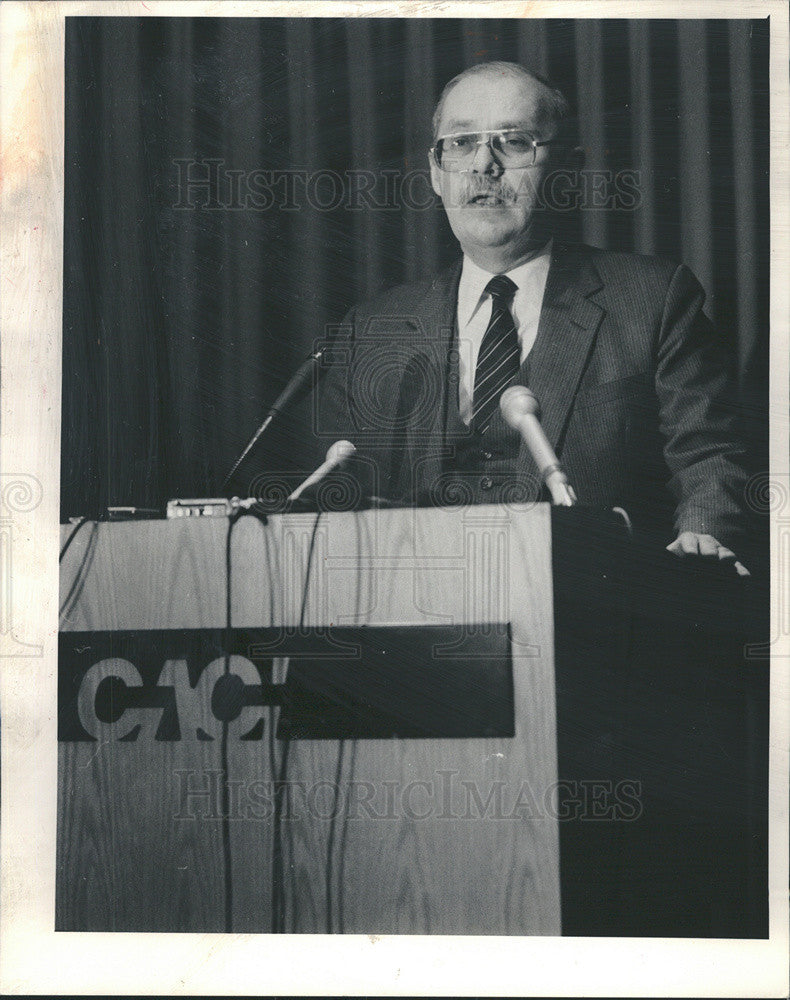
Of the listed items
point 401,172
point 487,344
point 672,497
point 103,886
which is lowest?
point 103,886

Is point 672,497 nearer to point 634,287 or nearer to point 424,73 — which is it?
point 634,287

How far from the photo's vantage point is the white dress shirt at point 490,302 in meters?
1.76

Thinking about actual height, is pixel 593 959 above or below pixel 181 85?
below

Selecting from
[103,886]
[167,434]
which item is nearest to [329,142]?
[167,434]

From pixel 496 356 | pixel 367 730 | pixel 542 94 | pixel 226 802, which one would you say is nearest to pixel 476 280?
pixel 496 356

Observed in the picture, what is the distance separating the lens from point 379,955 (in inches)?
67.7

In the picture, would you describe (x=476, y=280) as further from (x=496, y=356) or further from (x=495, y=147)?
(x=495, y=147)

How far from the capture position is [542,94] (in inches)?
69.0

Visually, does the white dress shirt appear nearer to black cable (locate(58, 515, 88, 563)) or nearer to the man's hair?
the man's hair

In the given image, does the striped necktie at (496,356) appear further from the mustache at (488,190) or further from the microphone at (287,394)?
the microphone at (287,394)

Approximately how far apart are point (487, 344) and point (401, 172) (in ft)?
1.26

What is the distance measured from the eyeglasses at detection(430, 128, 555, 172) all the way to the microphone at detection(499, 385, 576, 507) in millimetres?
451

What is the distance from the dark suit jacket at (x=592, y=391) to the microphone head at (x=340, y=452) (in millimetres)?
14

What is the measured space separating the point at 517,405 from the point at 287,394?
45 cm
